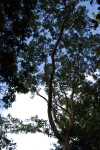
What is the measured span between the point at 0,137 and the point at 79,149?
14.4 meters

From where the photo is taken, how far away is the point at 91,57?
15.9 m

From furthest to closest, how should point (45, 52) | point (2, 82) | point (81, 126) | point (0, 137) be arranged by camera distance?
point (0, 137)
point (81, 126)
point (45, 52)
point (2, 82)

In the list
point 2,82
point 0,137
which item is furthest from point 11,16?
point 0,137

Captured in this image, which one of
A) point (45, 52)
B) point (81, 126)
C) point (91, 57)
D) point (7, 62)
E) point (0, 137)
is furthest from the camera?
point (0, 137)

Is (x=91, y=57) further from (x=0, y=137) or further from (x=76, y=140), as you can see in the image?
(x=0, y=137)

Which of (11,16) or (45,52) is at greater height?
(45,52)

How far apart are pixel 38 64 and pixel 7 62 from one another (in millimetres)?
7330

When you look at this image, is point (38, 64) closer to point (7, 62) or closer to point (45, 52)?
point (45, 52)

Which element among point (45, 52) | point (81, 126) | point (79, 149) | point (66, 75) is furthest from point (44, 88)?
point (79, 149)

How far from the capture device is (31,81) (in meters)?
15.9

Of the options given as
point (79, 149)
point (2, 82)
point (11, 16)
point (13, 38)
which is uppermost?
point (11, 16)

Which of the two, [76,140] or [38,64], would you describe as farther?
[76,140]

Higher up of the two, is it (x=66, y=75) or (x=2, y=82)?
(x=66, y=75)

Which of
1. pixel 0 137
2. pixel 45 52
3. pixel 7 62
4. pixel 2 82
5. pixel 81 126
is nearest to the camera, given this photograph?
pixel 7 62
